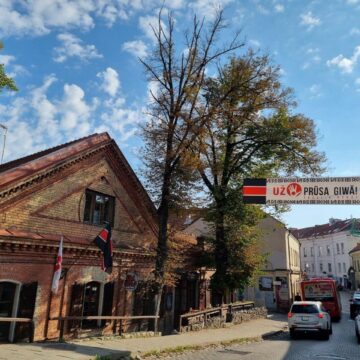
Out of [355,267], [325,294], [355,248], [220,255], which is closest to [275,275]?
[325,294]

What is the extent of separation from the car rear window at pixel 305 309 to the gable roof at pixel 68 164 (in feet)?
27.4

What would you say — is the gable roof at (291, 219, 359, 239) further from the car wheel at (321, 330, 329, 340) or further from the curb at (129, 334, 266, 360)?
the curb at (129, 334, 266, 360)

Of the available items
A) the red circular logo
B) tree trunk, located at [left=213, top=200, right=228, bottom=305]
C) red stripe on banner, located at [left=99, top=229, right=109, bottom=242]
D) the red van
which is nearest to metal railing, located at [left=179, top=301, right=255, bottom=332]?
tree trunk, located at [left=213, top=200, right=228, bottom=305]

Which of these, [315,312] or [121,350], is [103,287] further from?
[315,312]

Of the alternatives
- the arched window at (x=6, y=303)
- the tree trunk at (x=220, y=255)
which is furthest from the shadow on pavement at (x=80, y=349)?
the tree trunk at (x=220, y=255)

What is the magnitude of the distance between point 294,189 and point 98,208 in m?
9.64

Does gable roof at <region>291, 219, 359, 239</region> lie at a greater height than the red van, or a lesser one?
greater

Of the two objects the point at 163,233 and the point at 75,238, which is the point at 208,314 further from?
the point at 75,238

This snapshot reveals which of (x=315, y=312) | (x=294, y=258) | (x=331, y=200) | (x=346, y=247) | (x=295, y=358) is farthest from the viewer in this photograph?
(x=346, y=247)

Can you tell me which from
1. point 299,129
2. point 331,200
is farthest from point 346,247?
point 331,200

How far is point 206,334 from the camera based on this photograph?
60.0 feet

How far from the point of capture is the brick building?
13.8m

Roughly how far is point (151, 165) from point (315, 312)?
35.2 ft

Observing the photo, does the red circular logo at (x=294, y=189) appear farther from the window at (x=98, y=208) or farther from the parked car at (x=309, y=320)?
the parked car at (x=309, y=320)
